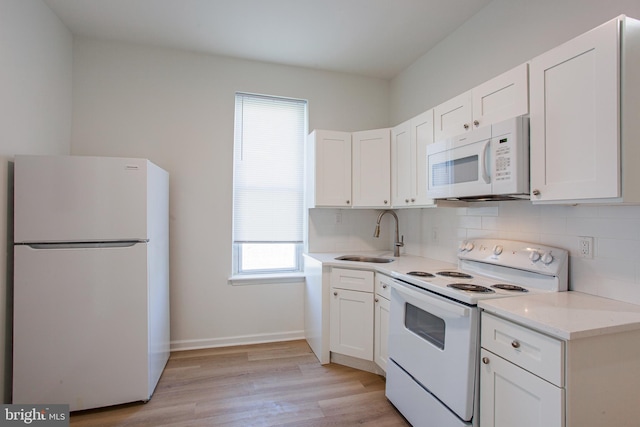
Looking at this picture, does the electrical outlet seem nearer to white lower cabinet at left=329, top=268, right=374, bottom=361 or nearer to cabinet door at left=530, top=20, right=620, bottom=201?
cabinet door at left=530, top=20, right=620, bottom=201

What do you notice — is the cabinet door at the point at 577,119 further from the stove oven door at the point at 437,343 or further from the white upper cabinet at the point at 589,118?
the stove oven door at the point at 437,343

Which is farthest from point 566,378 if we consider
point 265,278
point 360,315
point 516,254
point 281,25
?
point 281,25

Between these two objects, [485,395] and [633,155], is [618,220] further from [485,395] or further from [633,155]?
[485,395]

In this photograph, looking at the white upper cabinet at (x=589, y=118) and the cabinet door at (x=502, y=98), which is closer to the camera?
the white upper cabinet at (x=589, y=118)

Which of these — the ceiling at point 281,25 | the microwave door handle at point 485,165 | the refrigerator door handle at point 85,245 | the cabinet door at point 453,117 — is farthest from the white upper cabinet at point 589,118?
the refrigerator door handle at point 85,245

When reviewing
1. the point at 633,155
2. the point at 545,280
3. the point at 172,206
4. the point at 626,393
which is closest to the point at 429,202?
the point at 545,280

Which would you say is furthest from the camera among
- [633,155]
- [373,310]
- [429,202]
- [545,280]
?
[373,310]

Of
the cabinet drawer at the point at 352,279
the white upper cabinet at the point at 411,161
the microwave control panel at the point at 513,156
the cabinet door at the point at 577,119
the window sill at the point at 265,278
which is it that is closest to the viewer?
the cabinet door at the point at 577,119

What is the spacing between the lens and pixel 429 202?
229 cm

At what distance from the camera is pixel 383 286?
92.1 inches

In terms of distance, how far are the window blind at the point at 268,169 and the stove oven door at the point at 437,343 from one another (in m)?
1.54

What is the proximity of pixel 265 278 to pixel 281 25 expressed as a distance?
2.29 meters

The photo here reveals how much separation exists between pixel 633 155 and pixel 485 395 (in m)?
1.20

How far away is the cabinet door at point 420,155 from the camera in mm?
2287
